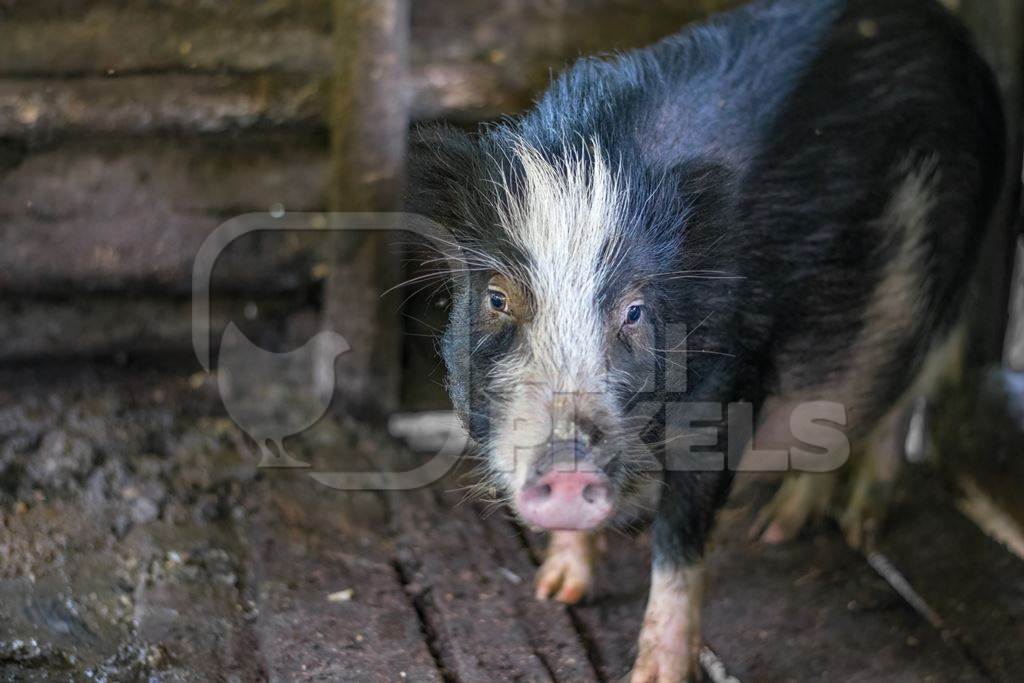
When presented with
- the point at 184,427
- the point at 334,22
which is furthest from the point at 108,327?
the point at 334,22

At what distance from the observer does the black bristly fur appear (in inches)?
112

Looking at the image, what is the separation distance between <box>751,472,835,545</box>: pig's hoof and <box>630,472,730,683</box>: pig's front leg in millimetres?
905

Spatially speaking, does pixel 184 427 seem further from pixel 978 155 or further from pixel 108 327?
pixel 978 155

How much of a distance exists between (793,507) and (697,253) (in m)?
1.45

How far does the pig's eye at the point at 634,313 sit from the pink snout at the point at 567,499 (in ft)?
1.39

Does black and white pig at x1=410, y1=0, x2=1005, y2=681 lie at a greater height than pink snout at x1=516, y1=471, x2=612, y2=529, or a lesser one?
greater

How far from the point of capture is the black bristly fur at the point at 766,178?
9.37 feet

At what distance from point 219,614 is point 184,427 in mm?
1032

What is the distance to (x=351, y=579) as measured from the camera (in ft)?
11.4

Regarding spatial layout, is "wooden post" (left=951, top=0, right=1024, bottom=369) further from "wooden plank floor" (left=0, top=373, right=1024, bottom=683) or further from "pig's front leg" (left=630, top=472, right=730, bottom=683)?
"pig's front leg" (left=630, top=472, right=730, bottom=683)

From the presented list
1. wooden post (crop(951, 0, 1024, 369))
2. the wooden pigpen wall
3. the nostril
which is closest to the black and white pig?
the nostril

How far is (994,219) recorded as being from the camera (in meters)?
4.13

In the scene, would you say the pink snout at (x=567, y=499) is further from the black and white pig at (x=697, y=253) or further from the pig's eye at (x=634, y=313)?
the pig's eye at (x=634, y=313)

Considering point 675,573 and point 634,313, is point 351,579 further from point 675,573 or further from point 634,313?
point 634,313
